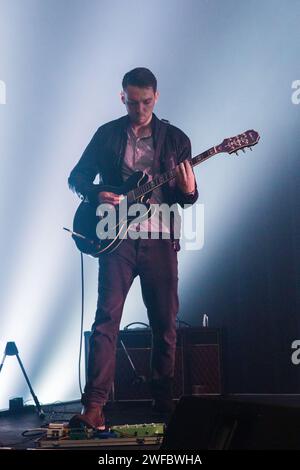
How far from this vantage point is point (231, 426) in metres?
1.48

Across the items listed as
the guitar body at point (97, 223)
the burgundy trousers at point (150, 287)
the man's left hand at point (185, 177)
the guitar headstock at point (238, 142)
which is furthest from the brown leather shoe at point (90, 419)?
the guitar headstock at point (238, 142)

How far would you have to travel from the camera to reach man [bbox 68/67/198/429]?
11.5 ft

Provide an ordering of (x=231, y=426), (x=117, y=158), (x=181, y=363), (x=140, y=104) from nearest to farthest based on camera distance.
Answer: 1. (x=231, y=426)
2. (x=117, y=158)
3. (x=140, y=104)
4. (x=181, y=363)

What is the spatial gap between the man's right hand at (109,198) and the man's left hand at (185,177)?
13.0 inches

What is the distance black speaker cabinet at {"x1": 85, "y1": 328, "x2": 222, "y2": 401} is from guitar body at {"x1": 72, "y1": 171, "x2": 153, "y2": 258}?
0.76 meters

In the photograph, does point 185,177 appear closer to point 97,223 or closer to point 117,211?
point 117,211

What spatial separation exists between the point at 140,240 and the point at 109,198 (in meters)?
0.28

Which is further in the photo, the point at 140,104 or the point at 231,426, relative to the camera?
the point at 140,104

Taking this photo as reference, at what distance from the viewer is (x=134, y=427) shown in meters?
2.81

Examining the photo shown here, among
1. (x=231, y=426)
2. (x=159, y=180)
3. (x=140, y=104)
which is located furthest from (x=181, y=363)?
(x=231, y=426)

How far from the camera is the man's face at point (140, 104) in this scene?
155 inches

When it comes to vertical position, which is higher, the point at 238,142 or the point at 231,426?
the point at 238,142
